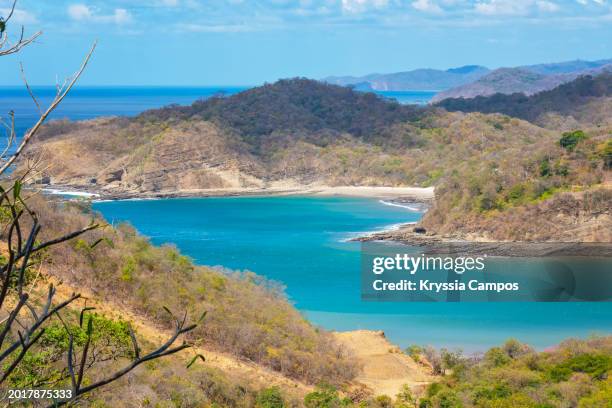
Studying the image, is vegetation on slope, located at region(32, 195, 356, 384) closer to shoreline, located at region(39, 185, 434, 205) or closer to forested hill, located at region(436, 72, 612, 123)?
shoreline, located at region(39, 185, 434, 205)

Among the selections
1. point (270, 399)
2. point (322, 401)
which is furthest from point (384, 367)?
point (270, 399)

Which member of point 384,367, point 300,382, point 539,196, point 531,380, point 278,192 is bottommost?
point 278,192

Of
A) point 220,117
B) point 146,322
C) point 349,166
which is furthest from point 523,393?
point 220,117

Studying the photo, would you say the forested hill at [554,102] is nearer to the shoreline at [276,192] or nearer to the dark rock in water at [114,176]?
the shoreline at [276,192]

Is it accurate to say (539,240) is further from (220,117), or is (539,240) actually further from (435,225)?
(220,117)

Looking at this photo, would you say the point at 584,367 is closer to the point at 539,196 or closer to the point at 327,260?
the point at 327,260

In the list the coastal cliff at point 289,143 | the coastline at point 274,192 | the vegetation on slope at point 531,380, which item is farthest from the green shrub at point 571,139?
the vegetation on slope at point 531,380
